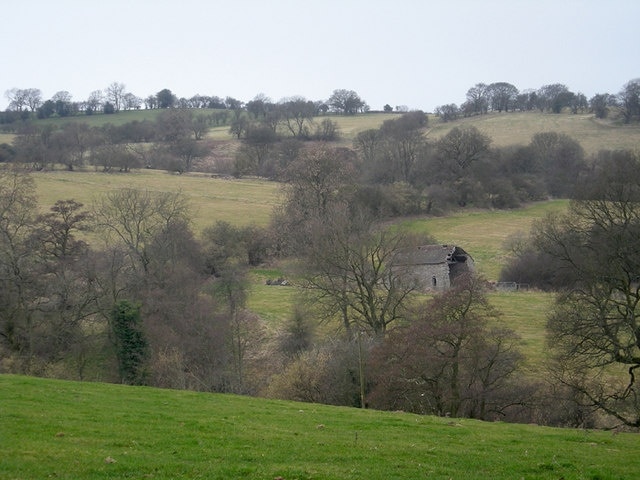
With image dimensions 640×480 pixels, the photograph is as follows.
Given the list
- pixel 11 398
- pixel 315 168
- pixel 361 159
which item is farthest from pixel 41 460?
pixel 361 159

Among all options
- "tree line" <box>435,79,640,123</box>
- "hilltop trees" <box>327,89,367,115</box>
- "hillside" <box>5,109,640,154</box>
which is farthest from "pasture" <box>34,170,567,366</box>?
"hilltop trees" <box>327,89,367,115</box>

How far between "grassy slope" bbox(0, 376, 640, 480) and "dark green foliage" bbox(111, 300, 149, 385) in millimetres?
10998

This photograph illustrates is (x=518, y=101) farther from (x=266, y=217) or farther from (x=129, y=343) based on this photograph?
(x=129, y=343)

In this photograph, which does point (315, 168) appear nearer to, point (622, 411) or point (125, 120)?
point (622, 411)

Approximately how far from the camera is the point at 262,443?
13.6 m

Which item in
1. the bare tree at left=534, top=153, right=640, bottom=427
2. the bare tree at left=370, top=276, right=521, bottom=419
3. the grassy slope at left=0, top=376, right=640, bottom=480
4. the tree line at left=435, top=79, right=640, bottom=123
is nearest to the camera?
the grassy slope at left=0, top=376, right=640, bottom=480

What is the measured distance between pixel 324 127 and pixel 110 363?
10025 centimetres

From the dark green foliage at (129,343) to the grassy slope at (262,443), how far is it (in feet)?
36.1

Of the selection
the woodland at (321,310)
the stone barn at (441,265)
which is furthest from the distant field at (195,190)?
the stone barn at (441,265)

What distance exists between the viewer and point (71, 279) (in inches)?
1358

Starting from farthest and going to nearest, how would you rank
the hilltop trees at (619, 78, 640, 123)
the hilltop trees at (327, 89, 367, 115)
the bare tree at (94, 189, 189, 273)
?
the hilltop trees at (327, 89, 367, 115) → the hilltop trees at (619, 78, 640, 123) → the bare tree at (94, 189, 189, 273)

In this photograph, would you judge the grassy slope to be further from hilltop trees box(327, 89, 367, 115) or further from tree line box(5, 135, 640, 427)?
hilltop trees box(327, 89, 367, 115)

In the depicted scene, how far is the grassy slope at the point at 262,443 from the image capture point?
11.4 m

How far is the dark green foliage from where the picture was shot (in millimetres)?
30297
